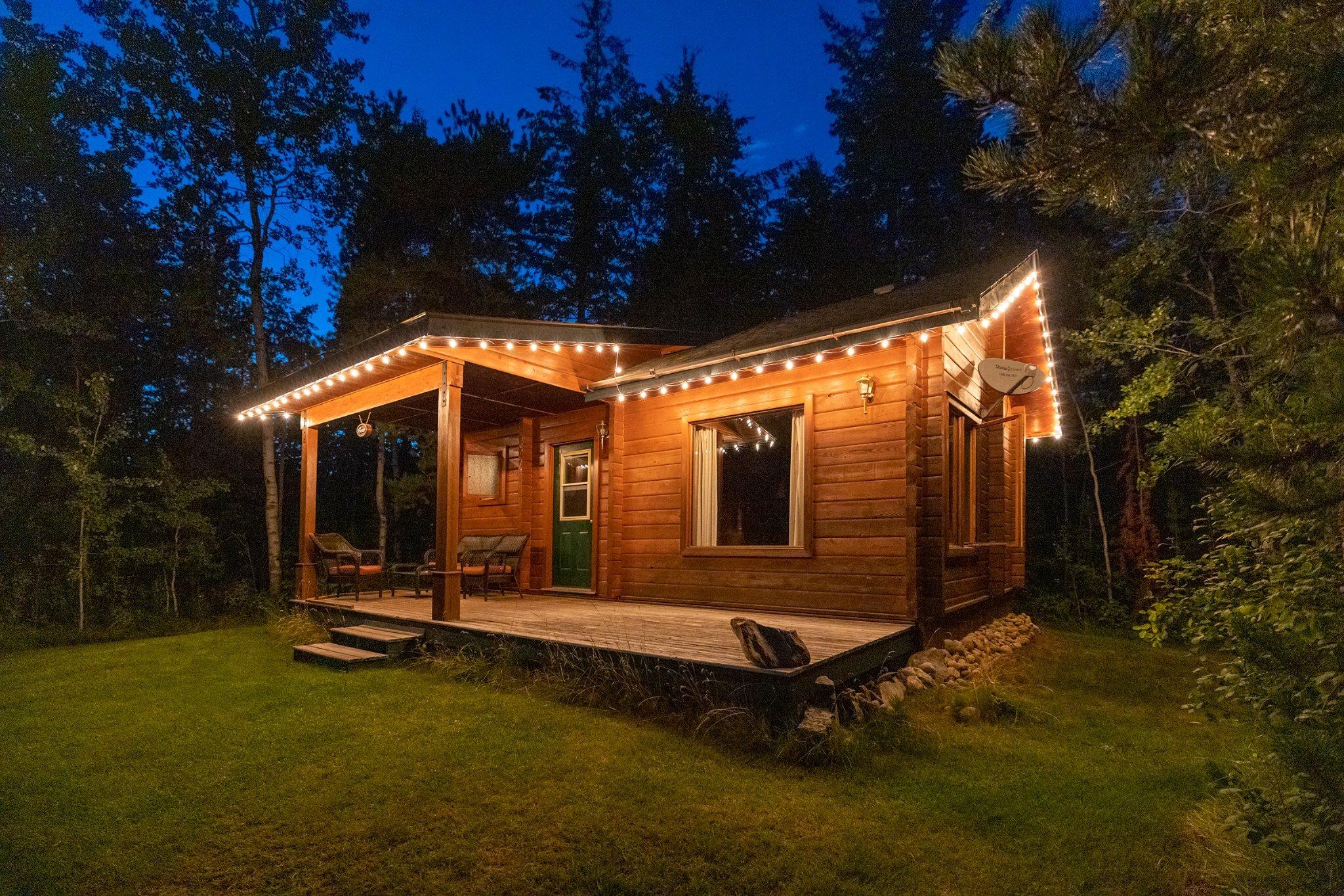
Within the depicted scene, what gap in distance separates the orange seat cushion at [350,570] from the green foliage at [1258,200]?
26.4 feet

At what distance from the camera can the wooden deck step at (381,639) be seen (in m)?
6.06

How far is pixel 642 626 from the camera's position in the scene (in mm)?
5777

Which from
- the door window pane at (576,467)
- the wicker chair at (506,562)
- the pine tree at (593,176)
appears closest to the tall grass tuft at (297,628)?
the wicker chair at (506,562)

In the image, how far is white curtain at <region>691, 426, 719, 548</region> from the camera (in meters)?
7.48

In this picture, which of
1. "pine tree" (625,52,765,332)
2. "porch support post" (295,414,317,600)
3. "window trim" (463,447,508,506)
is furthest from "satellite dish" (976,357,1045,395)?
"pine tree" (625,52,765,332)

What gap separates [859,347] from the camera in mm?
5926

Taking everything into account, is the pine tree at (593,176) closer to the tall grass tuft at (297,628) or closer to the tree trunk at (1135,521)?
the tall grass tuft at (297,628)

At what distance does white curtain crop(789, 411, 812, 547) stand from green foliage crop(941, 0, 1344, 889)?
4.16m

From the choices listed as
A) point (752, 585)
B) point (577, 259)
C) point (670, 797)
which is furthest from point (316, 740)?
point (577, 259)

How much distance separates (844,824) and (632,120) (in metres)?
18.9

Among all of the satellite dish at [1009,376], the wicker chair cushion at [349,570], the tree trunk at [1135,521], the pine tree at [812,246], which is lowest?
the wicker chair cushion at [349,570]

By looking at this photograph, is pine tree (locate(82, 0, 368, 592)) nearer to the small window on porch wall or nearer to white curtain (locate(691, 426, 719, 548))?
white curtain (locate(691, 426, 719, 548))

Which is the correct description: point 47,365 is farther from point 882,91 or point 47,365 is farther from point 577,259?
point 882,91

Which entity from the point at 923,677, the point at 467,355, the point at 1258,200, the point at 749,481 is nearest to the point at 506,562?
the point at 749,481
